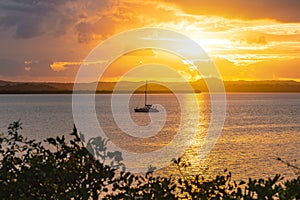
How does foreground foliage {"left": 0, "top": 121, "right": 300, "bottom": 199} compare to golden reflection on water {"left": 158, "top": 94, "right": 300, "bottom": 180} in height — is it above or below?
above

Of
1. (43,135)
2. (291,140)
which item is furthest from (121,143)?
(291,140)

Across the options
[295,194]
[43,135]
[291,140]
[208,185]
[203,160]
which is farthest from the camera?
[43,135]

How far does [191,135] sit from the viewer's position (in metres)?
92.4

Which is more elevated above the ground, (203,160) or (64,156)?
(64,156)

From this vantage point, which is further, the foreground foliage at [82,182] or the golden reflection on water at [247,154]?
the golden reflection on water at [247,154]

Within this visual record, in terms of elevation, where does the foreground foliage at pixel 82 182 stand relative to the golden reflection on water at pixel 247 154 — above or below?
above

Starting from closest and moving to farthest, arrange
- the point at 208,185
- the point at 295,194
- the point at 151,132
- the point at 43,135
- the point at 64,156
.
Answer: the point at 295,194, the point at 208,185, the point at 64,156, the point at 43,135, the point at 151,132

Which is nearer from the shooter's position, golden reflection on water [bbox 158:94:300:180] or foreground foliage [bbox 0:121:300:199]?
foreground foliage [bbox 0:121:300:199]

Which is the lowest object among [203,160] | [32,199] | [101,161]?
[203,160]

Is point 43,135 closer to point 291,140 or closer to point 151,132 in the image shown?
point 151,132

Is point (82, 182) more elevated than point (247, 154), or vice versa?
point (82, 182)

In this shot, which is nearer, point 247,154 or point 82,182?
point 82,182

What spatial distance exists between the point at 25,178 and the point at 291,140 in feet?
262

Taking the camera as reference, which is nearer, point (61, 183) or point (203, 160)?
point (61, 183)
